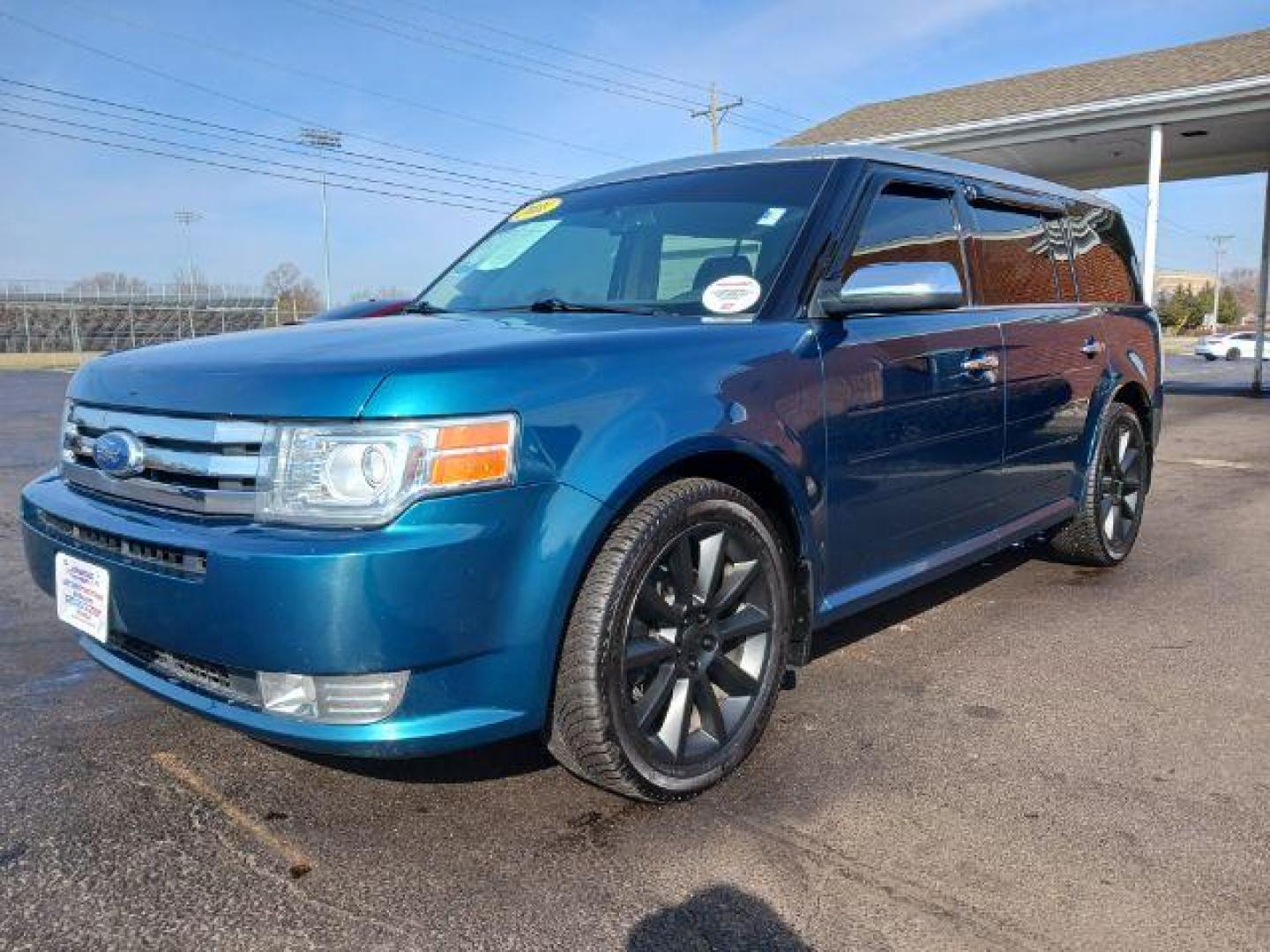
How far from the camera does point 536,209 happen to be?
4070mm

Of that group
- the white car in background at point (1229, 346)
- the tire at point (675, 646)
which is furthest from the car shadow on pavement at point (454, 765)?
the white car in background at point (1229, 346)

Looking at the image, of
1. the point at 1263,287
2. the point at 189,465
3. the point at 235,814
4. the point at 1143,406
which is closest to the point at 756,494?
the point at 189,465

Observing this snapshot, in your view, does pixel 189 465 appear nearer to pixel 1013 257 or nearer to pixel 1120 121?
pixel 1013 257

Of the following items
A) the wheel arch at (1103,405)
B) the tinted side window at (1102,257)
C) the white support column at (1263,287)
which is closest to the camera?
the wheel arch at (1103,405)

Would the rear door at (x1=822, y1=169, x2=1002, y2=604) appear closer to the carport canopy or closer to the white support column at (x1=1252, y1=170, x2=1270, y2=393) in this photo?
the carport canopy

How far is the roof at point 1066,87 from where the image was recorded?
47.8ft

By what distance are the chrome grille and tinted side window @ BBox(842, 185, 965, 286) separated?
1.87 metres

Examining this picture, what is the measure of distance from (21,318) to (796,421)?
210 ft

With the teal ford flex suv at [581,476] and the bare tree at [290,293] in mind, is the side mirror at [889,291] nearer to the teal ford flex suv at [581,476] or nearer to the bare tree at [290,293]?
the teal ford flex suv at [581,476]

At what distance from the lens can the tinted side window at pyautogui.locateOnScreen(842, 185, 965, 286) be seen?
3.29m

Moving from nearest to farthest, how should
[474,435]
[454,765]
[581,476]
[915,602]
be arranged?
[474,435]
[581,476]
[454,765]
[915,602]

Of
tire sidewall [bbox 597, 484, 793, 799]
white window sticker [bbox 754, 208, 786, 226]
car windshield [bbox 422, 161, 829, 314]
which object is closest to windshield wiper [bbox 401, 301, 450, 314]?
car windshield [bbox 422, 161, 829, 314]

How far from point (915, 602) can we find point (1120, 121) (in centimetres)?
1347

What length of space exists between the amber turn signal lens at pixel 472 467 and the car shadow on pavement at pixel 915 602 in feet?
6.23
